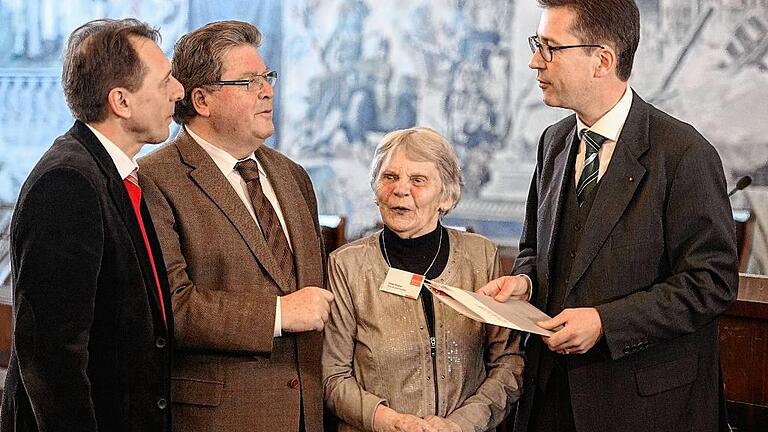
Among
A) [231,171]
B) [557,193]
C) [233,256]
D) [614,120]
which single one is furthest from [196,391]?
[614,120]

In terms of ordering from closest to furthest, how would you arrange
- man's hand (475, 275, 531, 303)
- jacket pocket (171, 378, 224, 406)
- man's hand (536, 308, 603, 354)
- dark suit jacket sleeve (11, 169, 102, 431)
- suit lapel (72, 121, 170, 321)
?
dark suit jacket sleeve (11, 169, 102, 431)
suit lapel (72, 121, 170, 321)
man's hand (536, 308, 603, 354)
jacket pocket (171, 378, 224, 406)
man's hand (475, 275, 531, 303)

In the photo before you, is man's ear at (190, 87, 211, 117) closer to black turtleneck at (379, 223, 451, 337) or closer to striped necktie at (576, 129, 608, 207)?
black turtleneck at (379, 223, 451, 337)

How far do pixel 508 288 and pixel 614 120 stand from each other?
0.51 meters

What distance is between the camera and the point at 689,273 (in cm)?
245

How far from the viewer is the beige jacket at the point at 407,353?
2662mm

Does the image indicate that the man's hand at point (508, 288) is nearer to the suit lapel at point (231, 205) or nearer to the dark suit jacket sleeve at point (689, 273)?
the dark suit jacket sleeve at point (689, 273)

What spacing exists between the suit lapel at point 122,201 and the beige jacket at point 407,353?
1.89 feet

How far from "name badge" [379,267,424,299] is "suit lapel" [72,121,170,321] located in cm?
64

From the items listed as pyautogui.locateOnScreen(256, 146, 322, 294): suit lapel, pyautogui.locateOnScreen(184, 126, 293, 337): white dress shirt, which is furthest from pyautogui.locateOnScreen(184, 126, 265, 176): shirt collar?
pyautogui.locateOnScreen(256, 146, 322, 294): suit lapel

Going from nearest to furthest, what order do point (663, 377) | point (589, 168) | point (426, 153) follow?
point (663, 377)
point (589, 168)
point (426, 153)

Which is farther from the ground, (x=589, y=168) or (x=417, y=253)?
(x=589, y=168)

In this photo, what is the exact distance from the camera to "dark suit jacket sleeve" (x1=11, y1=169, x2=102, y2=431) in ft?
6.83

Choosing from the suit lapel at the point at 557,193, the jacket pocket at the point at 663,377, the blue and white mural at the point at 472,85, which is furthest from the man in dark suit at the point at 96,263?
the blue and white mural at the point at 472,85

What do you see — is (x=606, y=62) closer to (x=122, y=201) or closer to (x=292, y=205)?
(x=292, y=205)
